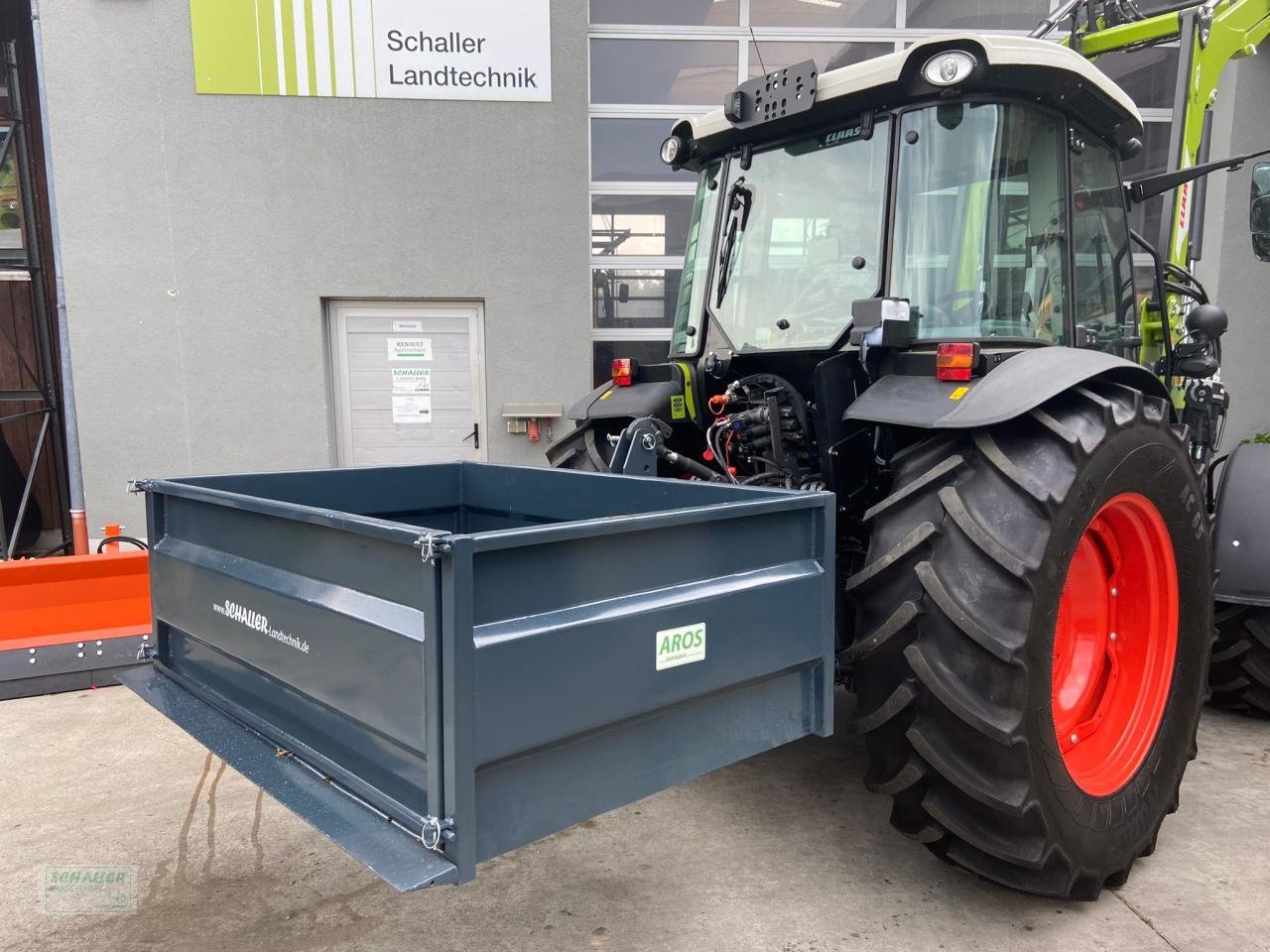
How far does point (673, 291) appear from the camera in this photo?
Result: 7.18 metres

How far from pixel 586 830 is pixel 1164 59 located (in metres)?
7.84

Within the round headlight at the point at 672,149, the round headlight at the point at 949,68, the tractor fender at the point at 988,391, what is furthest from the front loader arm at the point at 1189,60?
the round headlight at the point at 672,149

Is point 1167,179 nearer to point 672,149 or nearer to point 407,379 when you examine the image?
point 672,149

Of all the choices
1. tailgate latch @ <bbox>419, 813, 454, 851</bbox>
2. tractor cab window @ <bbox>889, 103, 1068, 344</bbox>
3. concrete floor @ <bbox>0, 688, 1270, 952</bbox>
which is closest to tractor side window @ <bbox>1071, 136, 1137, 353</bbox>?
tractor cab window @ <bbox>889, 103, 1068, 344</bbox>

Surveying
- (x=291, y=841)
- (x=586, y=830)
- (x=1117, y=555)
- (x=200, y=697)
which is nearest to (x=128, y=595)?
(x=291, y=841)

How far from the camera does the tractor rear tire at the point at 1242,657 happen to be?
3.46 m

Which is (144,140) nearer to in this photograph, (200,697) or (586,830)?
(200,697)

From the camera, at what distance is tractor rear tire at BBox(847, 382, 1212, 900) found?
2.05 m

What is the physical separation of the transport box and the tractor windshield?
3.01 feet

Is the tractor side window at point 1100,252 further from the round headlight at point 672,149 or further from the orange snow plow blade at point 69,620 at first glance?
the orange snow plow blade at point 69,620

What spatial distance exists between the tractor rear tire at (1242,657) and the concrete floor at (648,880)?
1.16 feet

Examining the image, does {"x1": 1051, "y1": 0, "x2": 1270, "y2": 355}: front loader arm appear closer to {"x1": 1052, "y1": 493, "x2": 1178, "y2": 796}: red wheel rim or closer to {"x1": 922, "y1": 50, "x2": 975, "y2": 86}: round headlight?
{"x1": 1052, "y1": 493, "x2": 1178, "y2": 796}: red wheel rim

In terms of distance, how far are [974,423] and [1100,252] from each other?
5.01 ft

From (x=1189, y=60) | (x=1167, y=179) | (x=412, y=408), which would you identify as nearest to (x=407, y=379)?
(x=412, y=408)
